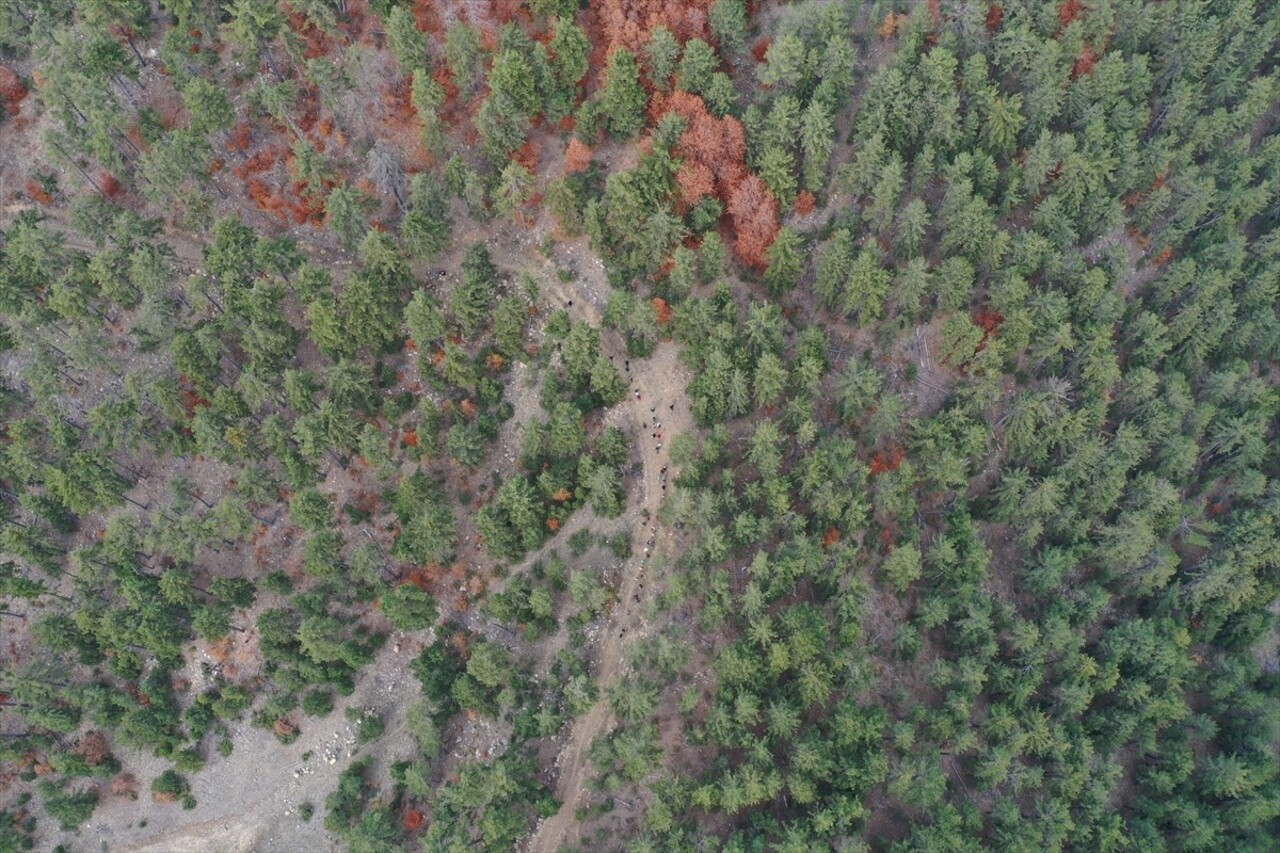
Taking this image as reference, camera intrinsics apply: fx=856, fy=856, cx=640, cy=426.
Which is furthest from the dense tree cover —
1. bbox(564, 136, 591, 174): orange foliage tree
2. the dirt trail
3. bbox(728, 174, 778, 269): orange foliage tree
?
bbox(564, 136, 591, 174): orange foliage tree

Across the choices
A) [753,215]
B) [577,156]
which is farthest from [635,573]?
[577,156]

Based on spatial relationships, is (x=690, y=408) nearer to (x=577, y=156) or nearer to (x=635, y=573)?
(x=635, y=573)

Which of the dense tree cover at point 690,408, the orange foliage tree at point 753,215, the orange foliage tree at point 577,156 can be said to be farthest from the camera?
the orange foliage tree at point 577,156

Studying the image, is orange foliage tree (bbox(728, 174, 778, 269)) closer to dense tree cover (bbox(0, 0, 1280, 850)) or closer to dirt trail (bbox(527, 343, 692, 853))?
dense tree cover (bbox(0, 0, 1280, 850))

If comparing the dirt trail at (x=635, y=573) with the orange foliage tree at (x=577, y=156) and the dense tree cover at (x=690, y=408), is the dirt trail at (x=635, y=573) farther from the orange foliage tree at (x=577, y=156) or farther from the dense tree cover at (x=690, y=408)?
the orange foliage tree at (x=577, y=156)

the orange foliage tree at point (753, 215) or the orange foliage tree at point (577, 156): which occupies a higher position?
A: the orange foliage tree at point (577, 156)

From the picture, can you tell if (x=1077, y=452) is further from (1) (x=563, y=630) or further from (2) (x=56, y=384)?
(2) (x=56, y=384)

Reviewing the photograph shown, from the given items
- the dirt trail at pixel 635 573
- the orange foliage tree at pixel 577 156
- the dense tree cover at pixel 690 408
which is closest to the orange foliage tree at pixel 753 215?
the dense tree cover at pixel 690 408

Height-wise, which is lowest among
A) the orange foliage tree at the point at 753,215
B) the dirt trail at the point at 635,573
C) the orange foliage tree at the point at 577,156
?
the dirt trail at the point at 635,573
